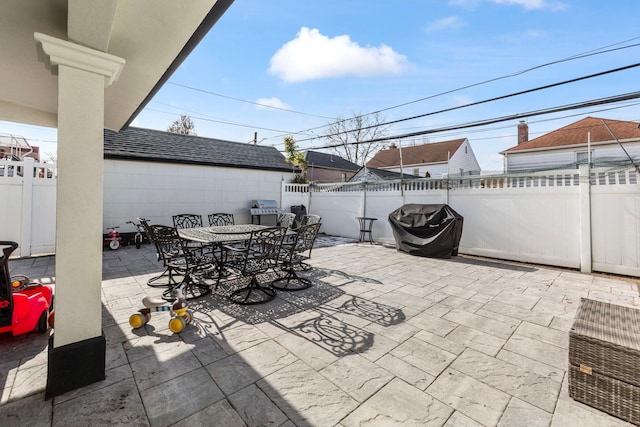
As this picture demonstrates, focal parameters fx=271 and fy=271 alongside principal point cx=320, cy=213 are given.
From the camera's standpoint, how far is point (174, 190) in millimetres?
8258

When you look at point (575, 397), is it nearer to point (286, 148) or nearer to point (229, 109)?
point (286, 148)

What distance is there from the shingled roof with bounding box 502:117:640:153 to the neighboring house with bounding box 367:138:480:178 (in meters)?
5.13

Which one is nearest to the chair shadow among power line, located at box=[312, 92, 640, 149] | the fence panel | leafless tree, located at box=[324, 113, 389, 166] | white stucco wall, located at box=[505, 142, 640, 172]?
the fence panel

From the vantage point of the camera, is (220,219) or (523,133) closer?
(220,219)

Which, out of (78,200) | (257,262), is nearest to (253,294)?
(257,262)

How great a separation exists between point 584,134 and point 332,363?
16.5 m

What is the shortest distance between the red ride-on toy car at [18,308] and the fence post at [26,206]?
3.99 meters

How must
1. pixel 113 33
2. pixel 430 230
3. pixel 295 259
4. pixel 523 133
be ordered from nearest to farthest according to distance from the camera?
pixel 113 33 → pixel 295 259 → pixel 430 230 → pixel 523 133

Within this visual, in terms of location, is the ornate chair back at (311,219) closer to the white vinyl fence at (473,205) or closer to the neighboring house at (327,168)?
the white vinyl fence at (473,205)

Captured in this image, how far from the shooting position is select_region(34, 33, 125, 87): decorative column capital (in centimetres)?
167

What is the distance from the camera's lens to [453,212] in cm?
600

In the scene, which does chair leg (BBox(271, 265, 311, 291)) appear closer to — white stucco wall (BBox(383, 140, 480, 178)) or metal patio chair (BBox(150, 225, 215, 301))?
metal patio chair (BBox(150, 225, 215, 301))


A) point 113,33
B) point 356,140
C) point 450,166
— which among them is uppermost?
point 356,140

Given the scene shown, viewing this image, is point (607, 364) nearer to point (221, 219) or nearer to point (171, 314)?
point (171, 314)
